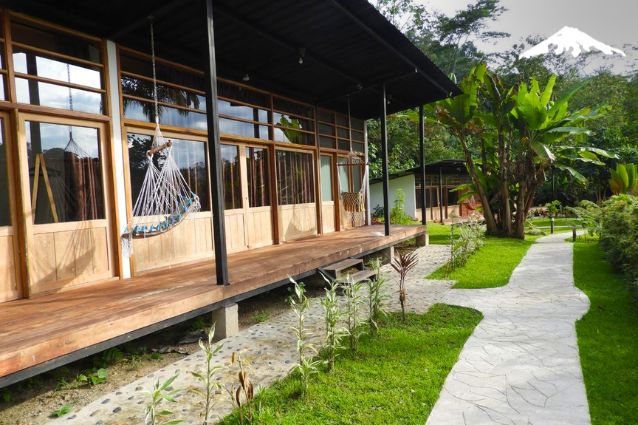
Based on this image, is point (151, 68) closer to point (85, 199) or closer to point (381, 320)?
point (85, 199)

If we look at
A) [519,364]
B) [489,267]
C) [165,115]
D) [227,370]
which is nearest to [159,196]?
[165,115]

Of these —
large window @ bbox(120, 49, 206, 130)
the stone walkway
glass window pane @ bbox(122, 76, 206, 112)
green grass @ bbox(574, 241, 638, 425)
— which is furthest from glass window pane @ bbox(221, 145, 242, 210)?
green grass @ bbox(574, 241, 638, 425)

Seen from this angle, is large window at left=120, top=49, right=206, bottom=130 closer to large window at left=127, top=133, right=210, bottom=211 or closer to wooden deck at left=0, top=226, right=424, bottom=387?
large window at left=127, top=133, right=210, bottom=211

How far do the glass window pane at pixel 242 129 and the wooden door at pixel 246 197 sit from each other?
0.18 metres

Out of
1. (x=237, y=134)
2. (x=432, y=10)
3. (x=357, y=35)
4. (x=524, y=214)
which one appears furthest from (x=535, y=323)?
(x=432, y=10)

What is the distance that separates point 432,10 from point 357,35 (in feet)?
88.3

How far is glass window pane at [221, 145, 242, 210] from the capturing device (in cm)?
575

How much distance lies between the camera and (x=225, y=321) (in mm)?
3709

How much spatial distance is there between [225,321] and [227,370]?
724mm

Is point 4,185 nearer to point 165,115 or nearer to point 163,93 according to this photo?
point 165,115

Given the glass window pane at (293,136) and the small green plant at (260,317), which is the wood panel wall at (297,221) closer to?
the glass window pane at (293,136)

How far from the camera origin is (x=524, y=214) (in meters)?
10.7

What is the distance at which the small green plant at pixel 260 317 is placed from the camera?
4348 millimetres

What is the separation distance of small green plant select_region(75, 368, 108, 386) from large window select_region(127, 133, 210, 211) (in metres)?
2.01
